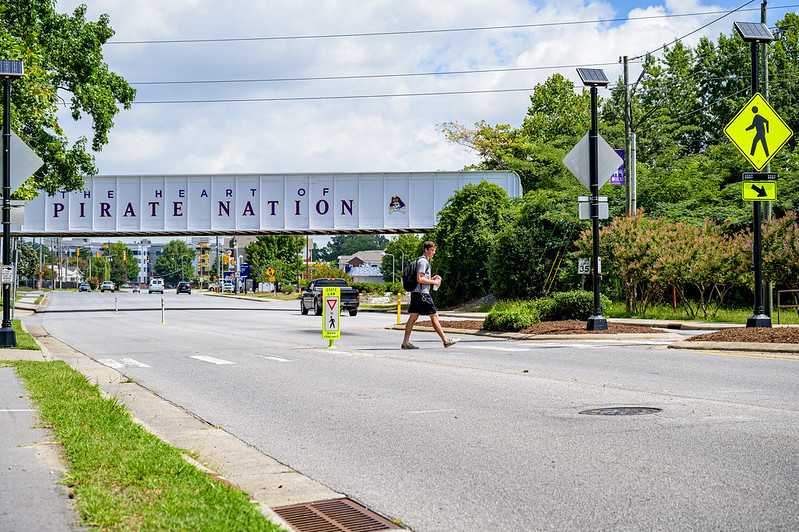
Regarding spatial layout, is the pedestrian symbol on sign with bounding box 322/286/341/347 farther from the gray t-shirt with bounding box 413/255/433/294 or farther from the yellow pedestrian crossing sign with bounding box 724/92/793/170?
the yellow pedestrian crossing sign with bounding box 724/92/793/170

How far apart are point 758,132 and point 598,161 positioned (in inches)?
144

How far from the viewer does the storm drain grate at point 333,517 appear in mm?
4602

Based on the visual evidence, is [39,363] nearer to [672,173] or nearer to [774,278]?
[774,278]

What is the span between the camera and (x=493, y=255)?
38.1 metres

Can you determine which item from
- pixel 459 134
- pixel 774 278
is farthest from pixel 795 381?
pixel 459 134

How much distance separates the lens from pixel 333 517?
4.83m

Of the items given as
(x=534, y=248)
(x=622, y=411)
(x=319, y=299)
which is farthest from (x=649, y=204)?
(x=622, y=411)

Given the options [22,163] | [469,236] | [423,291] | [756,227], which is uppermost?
[22,163]

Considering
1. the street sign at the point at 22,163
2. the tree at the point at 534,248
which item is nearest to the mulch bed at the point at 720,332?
the street sign at the point at 22,163

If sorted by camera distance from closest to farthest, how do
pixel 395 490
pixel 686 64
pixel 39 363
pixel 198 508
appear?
pixel 198 508 < pixel 395 490 < pixel 39 363 < pixel 686 64

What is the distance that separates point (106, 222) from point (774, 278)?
3722cm

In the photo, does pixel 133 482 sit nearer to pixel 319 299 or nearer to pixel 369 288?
pixel 319 299

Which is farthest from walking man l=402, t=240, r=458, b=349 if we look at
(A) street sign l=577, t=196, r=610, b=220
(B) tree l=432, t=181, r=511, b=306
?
(B) tree l=432, t=181, r=511, b=306

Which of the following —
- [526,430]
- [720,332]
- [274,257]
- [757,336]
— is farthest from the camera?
[274,257]
